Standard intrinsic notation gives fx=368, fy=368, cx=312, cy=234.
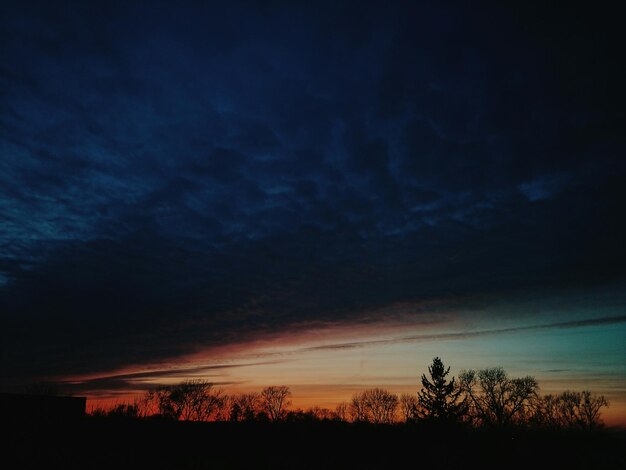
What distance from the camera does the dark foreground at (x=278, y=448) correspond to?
19.1 metres

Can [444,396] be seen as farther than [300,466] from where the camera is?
Yes

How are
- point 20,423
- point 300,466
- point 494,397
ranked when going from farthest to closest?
1. point 494,397
2. point 20,423
3. point 300,466

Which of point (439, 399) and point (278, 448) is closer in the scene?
point (278, 448)

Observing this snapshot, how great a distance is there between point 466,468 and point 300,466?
10.4 metres

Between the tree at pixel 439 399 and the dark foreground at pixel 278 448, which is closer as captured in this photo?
the dark foreground at pixel 278 448

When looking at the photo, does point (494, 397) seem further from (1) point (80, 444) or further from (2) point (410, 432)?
(1) point (80, 444)

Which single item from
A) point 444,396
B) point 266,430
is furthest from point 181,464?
point 444,396

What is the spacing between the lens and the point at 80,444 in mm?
22312

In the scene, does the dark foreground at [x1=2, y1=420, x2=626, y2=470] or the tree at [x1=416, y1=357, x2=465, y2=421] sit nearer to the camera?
the dark foreground at [x1=2, y1=420, x2=626, y2=470]

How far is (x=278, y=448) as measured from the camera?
28219mm

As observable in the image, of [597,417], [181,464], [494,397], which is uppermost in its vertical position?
[181,464]

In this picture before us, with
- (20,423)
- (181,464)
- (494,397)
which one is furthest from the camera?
(494,397)

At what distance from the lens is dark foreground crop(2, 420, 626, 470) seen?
1911 cm

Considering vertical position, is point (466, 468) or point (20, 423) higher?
point (20, 423)
